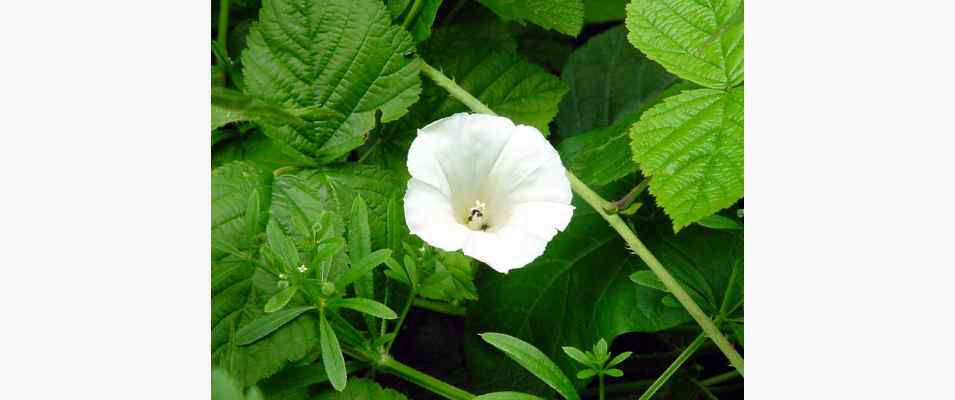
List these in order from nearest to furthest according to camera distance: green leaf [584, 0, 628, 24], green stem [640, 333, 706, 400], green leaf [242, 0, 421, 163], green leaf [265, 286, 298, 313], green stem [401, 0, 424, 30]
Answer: green leaf [265, 286, 298, 313] < green stem [640, 333, 706, 400] < green leaf [242, 0, 421, 163] < green stem [401, 0, 424, 30] < green leaf [584, 0, 628, 24]

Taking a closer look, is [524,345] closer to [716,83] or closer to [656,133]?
[656,133]

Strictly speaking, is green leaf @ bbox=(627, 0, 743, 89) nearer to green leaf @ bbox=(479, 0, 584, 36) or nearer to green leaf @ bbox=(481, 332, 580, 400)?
green leaf @ bbox=(479, 0, 584, 36)

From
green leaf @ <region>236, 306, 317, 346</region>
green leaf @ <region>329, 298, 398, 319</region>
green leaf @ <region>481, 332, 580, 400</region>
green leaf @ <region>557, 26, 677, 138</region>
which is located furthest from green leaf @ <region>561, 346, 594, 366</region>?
green leaf @ <region>557, 26, 677, 138</region>

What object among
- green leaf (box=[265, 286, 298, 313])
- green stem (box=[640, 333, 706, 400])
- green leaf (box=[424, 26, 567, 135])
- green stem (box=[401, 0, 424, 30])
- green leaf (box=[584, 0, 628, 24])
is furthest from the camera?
green leaf (box=[584, 0, 628, 24])

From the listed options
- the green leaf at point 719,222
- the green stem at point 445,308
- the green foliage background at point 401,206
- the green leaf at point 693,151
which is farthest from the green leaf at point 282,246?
the green leaf at point 719,222

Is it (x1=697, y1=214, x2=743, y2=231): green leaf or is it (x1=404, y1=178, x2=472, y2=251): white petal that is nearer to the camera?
(x1=404, y1=178, x2=472, y2=251): white petal
